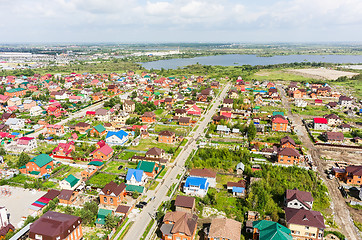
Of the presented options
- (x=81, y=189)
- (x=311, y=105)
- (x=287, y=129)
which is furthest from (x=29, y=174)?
(x=311, y=105)

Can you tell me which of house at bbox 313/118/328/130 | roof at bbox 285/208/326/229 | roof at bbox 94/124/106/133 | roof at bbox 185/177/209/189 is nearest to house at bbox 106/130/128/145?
roof at bbox 94/124/106/133

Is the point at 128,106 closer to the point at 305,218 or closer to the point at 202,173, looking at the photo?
the point at 202,173

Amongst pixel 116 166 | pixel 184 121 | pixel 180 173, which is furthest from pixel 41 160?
pixel 184 121

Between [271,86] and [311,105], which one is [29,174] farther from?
[271,86]

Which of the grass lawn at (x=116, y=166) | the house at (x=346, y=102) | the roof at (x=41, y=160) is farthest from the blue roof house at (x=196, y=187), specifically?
the house at (x=346, y=102)

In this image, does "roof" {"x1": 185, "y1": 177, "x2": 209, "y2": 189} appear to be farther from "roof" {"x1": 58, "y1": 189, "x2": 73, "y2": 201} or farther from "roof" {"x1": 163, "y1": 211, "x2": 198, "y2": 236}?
"roof" {"x1": 58, "y1": 189, "x2": 73, "y2": 201}

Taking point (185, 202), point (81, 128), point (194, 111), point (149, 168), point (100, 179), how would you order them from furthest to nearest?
point (194, 111)
point (81, 128)
point (149, 168)
point (100, 179)
point (185, 202)
